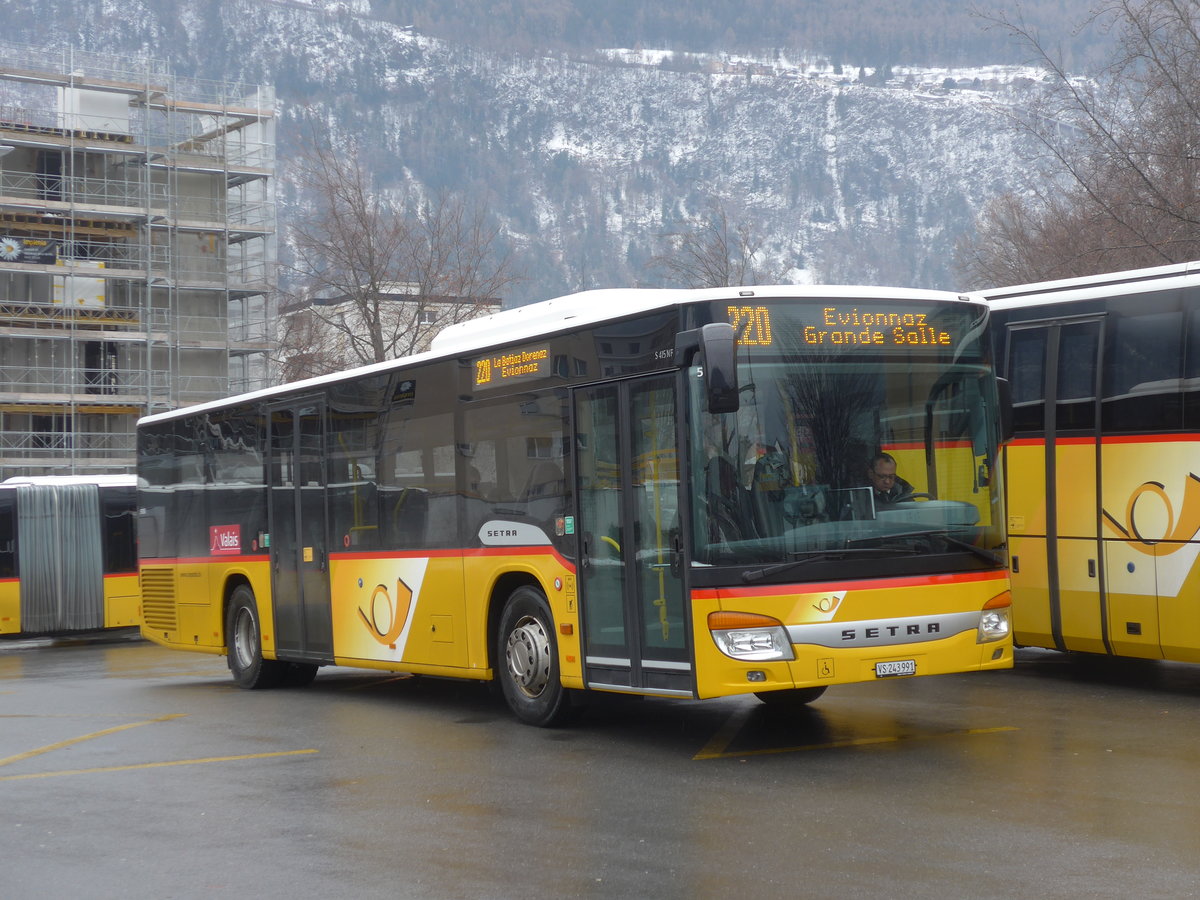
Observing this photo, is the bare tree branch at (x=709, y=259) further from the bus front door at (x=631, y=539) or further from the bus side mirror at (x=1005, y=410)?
the bus front door at (x=631, y=539)

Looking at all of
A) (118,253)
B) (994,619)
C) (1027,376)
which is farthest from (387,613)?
(118,253)

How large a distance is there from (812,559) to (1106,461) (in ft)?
13.7

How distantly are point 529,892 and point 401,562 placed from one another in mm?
7122

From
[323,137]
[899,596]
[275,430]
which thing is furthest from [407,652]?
[323,137]

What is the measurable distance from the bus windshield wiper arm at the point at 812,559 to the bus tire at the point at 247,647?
8195mm

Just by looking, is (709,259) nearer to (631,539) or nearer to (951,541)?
(631,539)

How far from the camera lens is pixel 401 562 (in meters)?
14.0

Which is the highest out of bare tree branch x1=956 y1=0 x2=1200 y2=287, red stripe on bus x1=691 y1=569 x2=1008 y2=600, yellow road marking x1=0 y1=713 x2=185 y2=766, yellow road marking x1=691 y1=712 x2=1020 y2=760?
bare tree branch x1=956 y1=0 x2=1200 y2=287

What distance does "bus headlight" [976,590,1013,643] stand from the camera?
1052cm

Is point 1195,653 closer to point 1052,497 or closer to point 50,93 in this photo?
point 1052,497

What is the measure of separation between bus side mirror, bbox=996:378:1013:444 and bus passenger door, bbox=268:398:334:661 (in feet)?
21.6

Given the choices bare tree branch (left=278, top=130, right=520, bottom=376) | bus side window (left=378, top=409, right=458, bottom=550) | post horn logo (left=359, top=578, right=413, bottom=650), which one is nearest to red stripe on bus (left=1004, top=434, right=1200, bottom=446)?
bus side window (left=378, top=409, right=458, bottom=550)

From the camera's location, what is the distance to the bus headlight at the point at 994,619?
10523mm

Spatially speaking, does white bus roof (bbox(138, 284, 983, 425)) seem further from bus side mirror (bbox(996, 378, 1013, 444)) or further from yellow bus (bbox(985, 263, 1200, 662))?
yellow bus (bbox(985, 263, 1200, 662))
